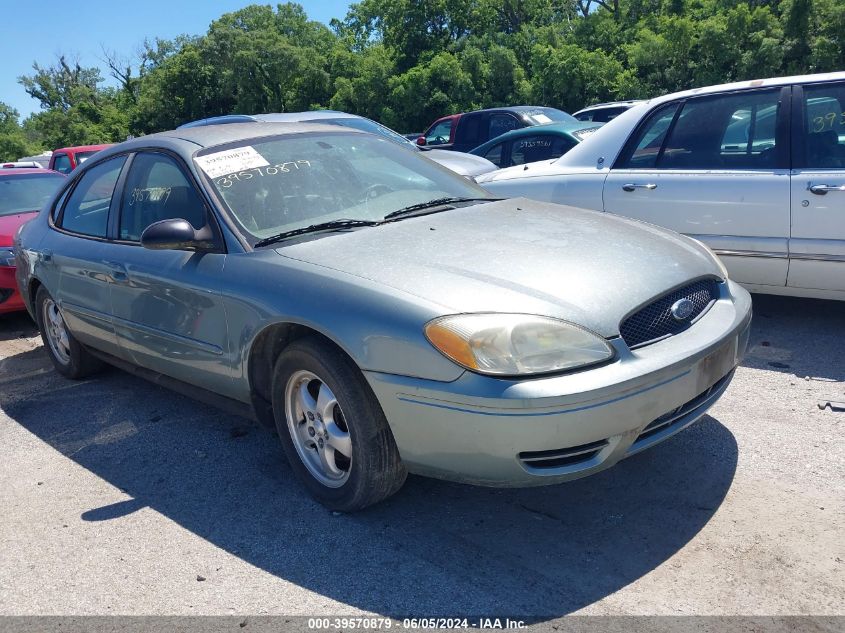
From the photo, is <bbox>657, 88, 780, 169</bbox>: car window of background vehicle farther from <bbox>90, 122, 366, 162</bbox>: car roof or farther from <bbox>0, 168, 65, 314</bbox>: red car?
<bbox>0, 168, 65, 314</bbox>: red car

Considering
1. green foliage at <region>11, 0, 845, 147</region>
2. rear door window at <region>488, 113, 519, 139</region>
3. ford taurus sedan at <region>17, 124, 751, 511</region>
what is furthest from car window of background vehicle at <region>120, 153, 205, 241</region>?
green foliage at <region>11, 0, 845, 147</region>

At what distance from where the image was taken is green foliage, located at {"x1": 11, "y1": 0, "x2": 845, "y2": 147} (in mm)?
23016

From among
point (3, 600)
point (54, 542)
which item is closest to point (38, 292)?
point (54, 542)

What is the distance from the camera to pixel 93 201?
484 centimetres

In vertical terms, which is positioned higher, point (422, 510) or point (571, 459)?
point (571, 459)

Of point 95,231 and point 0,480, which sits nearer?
point 0,480

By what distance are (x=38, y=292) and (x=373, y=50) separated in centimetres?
3395

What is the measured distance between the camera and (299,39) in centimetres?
4919

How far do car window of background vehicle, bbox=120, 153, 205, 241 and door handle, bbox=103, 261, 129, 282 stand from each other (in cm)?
16

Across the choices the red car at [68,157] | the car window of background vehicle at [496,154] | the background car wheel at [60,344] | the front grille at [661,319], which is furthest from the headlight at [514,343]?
the red car at [68,157]

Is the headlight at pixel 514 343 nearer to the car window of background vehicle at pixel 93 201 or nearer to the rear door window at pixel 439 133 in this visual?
the car window of background vehicle at pixel 93 201

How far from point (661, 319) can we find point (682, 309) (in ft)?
0.46

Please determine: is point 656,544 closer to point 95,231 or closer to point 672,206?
point 672,206

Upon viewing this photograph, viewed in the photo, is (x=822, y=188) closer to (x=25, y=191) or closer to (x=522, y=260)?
(x=522, y=260)
